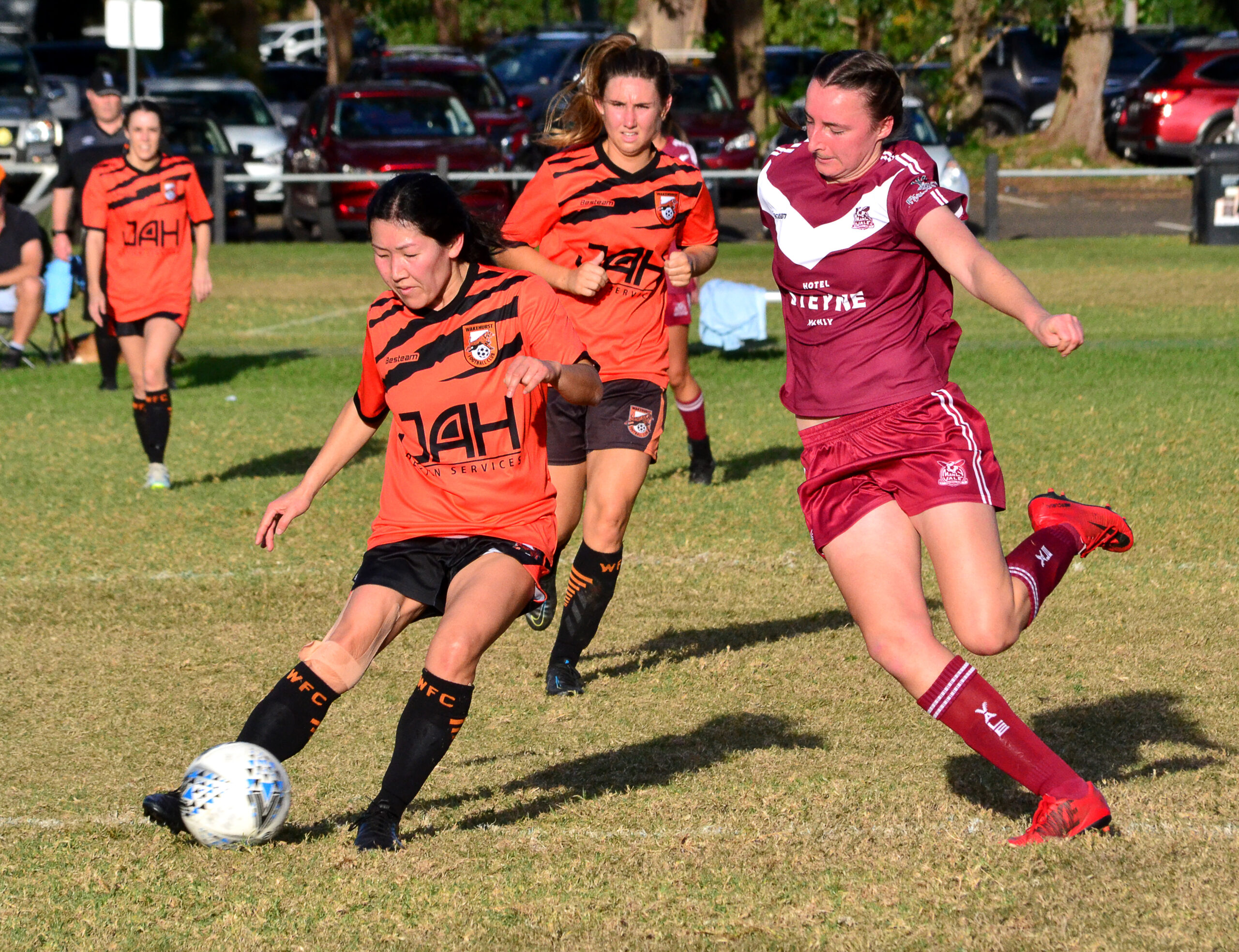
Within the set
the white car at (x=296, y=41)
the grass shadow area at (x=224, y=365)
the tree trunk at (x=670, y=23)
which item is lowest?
the grass shadow area at (x=224, y=365)

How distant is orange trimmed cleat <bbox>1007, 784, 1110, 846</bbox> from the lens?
4.34 m

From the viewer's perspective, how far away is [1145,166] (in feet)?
101

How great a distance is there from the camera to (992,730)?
4320 mm

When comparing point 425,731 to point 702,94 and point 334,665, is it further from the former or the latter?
point 702,94

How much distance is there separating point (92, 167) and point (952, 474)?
9702 mm

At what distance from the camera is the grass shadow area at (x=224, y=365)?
1411 centimetres

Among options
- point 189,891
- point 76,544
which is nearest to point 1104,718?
point 189,891

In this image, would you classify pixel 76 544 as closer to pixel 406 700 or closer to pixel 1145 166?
pixel 406 700

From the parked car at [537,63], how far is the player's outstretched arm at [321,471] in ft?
78.1

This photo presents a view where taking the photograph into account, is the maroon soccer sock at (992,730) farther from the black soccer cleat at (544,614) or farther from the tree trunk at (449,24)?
the tree trunk at (449,24)

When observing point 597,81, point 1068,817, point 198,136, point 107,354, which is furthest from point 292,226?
point 1068,817

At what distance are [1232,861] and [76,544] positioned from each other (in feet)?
20.2

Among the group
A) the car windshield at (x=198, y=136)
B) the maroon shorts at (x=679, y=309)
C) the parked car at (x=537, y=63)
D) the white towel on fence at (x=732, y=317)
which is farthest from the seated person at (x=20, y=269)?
the parked car at (x=537, y=63)

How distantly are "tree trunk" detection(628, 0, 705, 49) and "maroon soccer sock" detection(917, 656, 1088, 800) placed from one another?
1041 inches
